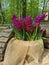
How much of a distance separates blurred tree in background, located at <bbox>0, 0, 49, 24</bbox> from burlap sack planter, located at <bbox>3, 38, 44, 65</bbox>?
0.44 metres

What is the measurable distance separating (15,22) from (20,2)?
442 mm

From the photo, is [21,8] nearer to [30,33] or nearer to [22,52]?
[30,33]

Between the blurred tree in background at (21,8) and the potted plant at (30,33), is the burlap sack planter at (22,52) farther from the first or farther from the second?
the blurred tree in background at (21,8)

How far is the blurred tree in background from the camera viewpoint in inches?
52.7

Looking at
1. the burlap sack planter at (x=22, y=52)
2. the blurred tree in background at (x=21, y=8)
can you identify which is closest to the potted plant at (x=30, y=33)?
the burlap sack planter at (x=22, y=52)

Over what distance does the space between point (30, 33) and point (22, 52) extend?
15cm

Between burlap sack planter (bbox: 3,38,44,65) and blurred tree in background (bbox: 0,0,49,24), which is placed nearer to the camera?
burlap sack planter (bbox: 3,38,44,65)

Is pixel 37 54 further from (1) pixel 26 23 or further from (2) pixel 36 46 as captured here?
(1) pixel 26 23

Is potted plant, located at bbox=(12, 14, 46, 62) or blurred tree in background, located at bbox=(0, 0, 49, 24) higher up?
blurred tree in background, located at bbox=(0, 0, 49, 24)

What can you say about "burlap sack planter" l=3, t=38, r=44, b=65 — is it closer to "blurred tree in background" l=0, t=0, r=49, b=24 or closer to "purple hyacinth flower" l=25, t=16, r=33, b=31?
"purple hyacinth flower" l=25, t=16, r=33, b=31

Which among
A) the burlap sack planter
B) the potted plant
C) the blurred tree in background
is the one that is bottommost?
the burlap sack planter

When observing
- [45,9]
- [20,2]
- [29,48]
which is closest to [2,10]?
[20,2]

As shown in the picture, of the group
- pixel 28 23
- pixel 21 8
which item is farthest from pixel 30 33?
pixel 21 8

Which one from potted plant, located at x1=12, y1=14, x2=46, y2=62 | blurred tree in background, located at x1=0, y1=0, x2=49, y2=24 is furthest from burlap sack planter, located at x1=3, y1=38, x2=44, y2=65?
blurred tree in background, located at x1=0, y1=0, x2=49, y2=24
